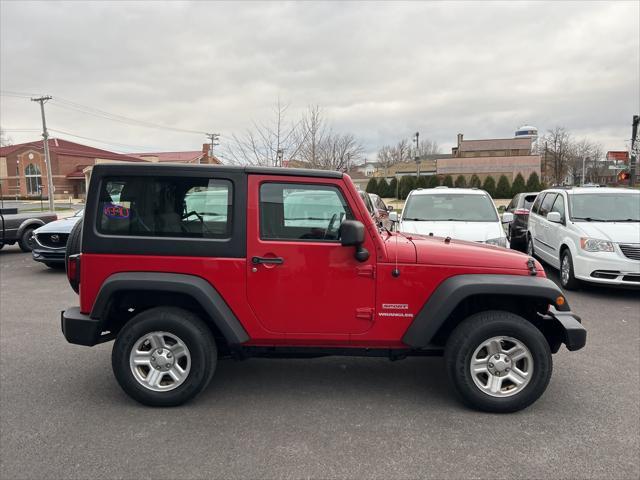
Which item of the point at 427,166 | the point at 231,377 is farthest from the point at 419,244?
the point at 427,166

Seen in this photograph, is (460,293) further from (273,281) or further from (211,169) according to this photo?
(211,169)

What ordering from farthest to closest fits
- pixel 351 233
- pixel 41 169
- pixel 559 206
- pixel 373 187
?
pixel 41 169 < pixel 373 187 < pixel 559 206 < pixel 351 233

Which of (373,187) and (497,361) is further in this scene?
(373,187)

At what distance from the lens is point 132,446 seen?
10.2ft

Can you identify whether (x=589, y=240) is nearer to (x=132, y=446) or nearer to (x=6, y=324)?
(x=132, y=446)

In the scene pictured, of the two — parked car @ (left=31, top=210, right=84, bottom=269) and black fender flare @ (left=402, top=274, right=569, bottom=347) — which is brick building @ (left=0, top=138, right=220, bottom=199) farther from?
black fender flare @ (left=402, top=274, right=569, bottom=347)

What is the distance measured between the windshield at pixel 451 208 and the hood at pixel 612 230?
1378 millimetres

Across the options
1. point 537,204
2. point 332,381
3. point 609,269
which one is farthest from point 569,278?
point 332,381

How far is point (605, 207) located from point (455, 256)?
5.91 metres

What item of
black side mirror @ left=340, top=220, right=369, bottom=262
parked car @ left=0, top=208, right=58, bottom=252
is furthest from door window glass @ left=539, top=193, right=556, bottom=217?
parked car @ left=0, top=208, right=58, bottom=252

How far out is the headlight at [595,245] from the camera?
6.95 meters

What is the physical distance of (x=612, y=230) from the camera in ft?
23.6

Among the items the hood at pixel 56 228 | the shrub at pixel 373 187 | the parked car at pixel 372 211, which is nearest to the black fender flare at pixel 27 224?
the hood at pixel 56 228

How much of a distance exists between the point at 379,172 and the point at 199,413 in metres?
83.9
